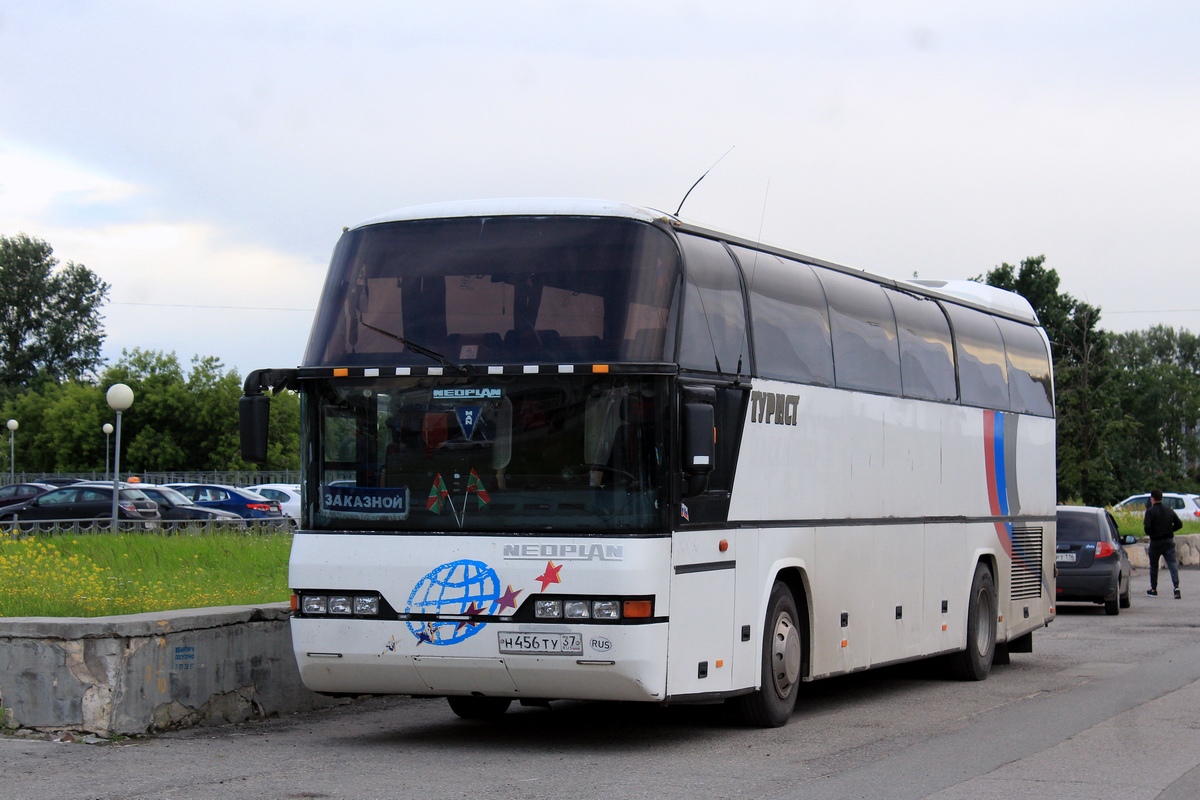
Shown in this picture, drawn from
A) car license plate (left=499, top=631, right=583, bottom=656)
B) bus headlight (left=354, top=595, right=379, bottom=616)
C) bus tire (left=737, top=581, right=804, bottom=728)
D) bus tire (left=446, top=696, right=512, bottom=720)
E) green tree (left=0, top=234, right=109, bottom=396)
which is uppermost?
green tree (left=0, top=234, right=109, bottom=396)

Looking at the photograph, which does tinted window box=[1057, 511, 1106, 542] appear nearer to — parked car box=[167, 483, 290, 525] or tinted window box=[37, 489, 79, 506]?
parked car box=[167, 483, 290, 525]

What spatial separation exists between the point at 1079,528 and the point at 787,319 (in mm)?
14890

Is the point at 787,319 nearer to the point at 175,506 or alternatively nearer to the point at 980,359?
the point at 980,359

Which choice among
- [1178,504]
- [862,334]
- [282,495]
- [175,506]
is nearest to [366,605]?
[862,334]

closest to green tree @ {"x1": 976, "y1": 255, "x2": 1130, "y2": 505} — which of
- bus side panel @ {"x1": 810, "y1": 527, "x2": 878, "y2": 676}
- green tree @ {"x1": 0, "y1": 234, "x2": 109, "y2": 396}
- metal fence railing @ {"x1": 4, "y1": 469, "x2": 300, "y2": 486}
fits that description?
metal fence railing @ {"x1": 4, "y1": 469, "x2": 300, "y2": 486}

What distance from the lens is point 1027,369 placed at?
18.0 m

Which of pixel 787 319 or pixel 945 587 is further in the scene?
pixel 945 587

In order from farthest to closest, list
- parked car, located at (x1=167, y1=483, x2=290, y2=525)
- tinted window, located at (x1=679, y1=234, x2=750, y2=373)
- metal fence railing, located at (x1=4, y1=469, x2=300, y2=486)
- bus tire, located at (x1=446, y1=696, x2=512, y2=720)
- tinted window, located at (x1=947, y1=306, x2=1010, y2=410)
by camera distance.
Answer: metal fence railing, located at (x1=4, y1=469, x2=300, y2=486) < parked car, located at (x1=167, y1=483, x2=290, y2=525) < tinted window, located at (x1=947, y1=306, x2=1010, y2=410) < bus tire, located at (x1=446, y1=696, x2=512, y2=720) < tinted window, located at (x1=679, y1=234, x2=750, y2=373)

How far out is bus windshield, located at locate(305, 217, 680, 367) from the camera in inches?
394

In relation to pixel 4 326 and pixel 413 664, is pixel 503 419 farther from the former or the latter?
pixel 4 326

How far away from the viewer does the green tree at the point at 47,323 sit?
355ft

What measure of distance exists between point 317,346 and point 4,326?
348 ft

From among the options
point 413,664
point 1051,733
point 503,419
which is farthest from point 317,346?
point 1051,733

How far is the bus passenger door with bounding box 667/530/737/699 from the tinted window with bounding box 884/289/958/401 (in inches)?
170
